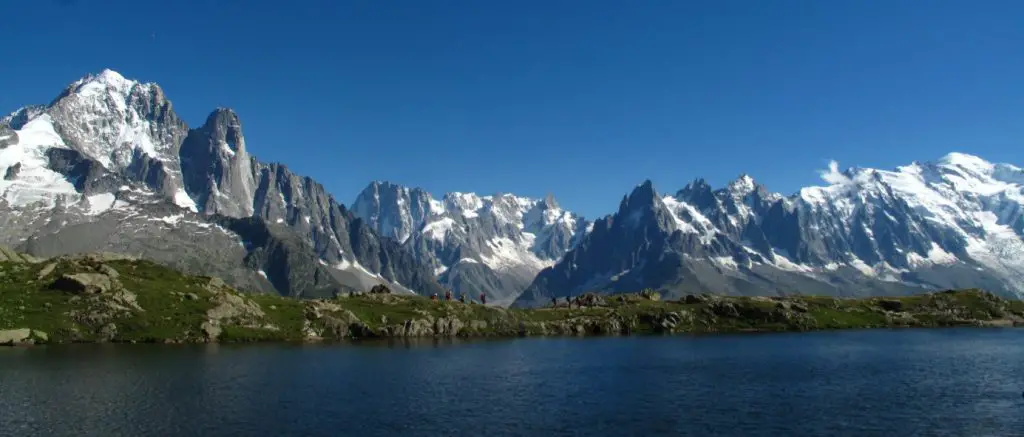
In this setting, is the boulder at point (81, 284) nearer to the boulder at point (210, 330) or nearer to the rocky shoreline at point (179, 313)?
the rocky shoreline at point (179, 313)

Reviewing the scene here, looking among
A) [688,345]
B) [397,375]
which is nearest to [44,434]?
[397,375]

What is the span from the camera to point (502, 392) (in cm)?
8700

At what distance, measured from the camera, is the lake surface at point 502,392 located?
217 ft

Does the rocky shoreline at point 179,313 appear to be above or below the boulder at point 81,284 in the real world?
below

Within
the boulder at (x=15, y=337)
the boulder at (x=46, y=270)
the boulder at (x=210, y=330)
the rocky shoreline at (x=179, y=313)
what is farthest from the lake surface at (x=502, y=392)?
the boulder at (x=46, y=270)

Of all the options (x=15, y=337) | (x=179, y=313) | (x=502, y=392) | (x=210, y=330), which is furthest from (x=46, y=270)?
(x=502, y=392)

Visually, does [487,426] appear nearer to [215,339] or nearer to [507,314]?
[215,339]

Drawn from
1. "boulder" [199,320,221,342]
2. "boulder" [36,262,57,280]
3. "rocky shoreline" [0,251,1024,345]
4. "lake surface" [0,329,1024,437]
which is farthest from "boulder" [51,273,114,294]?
"lake surface" [0,329,1024,437]

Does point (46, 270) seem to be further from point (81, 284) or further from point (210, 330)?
point (210, 330)

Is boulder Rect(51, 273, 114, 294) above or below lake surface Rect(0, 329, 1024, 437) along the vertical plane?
above

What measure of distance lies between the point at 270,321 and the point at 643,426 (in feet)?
379

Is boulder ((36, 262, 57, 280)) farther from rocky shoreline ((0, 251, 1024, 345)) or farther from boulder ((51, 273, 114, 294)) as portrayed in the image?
boulder ((51, 273, 114, 294))

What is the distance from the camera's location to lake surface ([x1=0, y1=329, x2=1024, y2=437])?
66250 mm

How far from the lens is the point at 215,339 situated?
150 m
